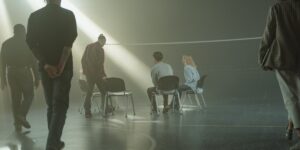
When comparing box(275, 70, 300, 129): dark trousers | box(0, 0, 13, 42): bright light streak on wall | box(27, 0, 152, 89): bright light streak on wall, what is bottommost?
box(27, 0, 152, 89): bright light streak on wall

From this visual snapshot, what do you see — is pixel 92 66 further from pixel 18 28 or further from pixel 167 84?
Result: pixel 18 28

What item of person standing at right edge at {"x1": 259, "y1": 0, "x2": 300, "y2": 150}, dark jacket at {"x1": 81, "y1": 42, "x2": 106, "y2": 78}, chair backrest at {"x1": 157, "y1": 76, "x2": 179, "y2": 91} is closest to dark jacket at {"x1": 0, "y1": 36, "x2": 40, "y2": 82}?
dark jacket at {"x1": 81, "y1": 42, "x2": 106, "y2": 78}

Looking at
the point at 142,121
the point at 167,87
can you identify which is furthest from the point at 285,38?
the point at 167,87

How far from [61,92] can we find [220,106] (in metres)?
6.07

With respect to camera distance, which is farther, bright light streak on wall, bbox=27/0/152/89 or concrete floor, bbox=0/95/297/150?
bright light streak on wall, bbox=27/0/152/89

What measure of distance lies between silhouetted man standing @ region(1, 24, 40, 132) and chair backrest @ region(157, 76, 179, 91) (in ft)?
8.17

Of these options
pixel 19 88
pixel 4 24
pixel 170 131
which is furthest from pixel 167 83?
pixel 4 24

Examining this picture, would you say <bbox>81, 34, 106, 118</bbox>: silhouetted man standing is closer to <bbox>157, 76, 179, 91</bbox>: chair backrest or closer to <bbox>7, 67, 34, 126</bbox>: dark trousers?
<bbox>157, 76, 179, 91</bbox>: chair backrest

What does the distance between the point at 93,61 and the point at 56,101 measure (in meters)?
4.32

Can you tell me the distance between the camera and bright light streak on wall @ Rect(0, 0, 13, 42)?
11523mm

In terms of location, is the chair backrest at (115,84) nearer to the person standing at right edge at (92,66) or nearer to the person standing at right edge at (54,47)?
the person standing at right edge at (92,66)

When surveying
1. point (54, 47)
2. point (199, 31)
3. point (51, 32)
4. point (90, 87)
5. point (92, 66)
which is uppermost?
point (51, 32)

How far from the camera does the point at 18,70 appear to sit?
6.83 metres

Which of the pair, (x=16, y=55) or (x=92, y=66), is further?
(x=92, y=66)
